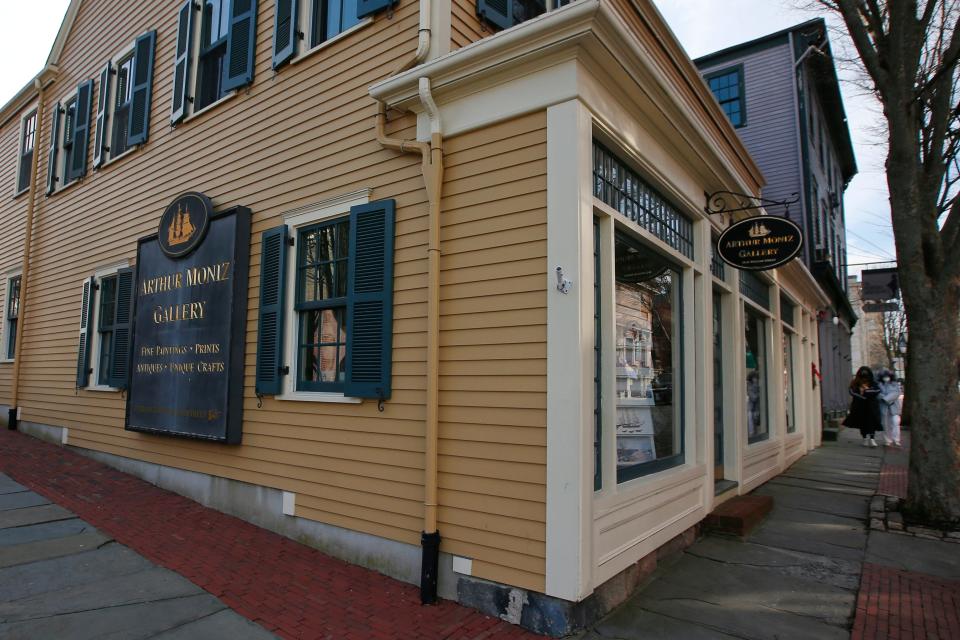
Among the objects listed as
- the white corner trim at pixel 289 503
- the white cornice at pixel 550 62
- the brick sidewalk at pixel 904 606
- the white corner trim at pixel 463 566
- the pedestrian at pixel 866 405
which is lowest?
the brick sidewalk at pixel 904 606

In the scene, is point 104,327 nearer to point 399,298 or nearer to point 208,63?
point 208,63

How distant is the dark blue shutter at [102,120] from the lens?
8.94 meters

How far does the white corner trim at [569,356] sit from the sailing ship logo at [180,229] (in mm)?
4641

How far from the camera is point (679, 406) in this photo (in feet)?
18.9

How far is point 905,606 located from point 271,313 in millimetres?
5607

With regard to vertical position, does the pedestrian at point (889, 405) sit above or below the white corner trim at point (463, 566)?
above

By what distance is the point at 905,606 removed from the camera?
4.11 metres

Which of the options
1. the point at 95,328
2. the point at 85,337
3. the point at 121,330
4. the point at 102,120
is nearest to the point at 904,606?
the point at 121,330

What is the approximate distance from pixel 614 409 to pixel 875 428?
11.3 m

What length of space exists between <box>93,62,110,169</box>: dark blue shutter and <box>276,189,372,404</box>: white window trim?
5180mm

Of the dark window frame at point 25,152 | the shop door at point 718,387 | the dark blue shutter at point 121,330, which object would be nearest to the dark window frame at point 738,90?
the shop door at point 718,387

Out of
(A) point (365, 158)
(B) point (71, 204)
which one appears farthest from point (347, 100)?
(B) point (71, 204)

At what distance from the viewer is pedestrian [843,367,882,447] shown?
12414 millimetres

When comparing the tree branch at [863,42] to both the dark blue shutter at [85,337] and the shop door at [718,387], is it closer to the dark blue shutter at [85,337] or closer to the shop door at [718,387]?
the shop door at [718,387]
